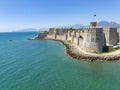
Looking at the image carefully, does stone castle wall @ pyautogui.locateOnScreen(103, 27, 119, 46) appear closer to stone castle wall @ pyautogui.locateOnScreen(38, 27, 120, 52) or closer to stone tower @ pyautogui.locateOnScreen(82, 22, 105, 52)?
stone castle wall @ pyautogui.locateOnScreen(38, 27, 120, 52)

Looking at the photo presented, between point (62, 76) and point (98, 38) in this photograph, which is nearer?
point (62, 76)

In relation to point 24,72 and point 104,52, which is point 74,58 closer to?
point 104,52

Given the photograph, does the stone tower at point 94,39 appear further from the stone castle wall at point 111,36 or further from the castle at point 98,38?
the stone castle wall at point 111,36

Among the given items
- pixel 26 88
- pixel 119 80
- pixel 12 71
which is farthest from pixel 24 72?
pixel 119 80

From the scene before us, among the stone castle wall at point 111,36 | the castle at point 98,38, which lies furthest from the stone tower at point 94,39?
the stone castle wall at point 111,36

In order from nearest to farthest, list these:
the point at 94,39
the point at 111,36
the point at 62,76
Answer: the point at 62,76
the point at 94,39
the point at 111,36

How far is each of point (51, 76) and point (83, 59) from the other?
11176 millimetres

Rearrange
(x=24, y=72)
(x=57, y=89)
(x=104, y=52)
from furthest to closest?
(x=104, y=52)
(x=24, y=72)
(x=57, y=89)

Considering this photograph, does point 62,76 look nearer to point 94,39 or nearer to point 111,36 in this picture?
point 94,39

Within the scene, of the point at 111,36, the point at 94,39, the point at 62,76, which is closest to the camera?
the point at 62,76

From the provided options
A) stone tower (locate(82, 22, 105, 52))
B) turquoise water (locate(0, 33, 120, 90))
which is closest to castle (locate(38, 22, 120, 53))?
stone tower (locate(82, 22, 105, 52))

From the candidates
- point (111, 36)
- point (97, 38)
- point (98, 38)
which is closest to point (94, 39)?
point (97, 38)

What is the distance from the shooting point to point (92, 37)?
37.8m

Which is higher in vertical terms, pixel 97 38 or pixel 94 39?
pixel 97 38
